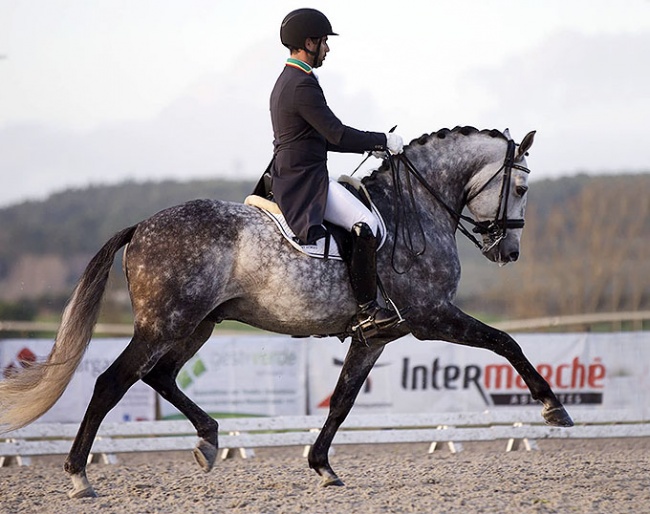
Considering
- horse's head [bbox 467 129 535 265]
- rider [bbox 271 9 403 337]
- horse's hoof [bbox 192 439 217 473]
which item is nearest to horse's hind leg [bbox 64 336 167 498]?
horse's hoof [bbox 192 439 217 473]

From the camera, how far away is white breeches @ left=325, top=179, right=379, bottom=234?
17.9ft

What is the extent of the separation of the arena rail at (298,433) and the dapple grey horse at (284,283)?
259 cm

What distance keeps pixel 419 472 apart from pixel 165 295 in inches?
94.1

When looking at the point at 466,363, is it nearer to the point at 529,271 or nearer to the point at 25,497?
the point at 25,497

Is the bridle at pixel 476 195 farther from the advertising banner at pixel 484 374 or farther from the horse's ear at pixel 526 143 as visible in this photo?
the advertising banner at pixel 484 374

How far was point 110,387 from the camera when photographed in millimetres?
5324

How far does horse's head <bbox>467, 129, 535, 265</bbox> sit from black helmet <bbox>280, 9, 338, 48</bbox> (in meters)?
1.35

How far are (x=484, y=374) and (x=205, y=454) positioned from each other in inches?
215

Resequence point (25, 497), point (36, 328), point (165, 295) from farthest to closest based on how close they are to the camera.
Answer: point (36, 328) → point (25, 497) → point (165, 295)

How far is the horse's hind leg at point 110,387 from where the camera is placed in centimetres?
532

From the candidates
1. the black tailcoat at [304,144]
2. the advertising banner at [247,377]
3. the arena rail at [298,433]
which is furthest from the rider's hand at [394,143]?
the advertising banner at [247,377]

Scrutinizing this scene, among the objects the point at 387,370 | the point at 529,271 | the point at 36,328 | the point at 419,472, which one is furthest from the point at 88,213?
the point at 419,472

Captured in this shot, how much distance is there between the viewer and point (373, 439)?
882cm

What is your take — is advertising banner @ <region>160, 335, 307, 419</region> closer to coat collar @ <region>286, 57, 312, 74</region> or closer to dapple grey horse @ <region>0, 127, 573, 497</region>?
dapple grey horse @ <region>0, 127, 573, 497</region>
